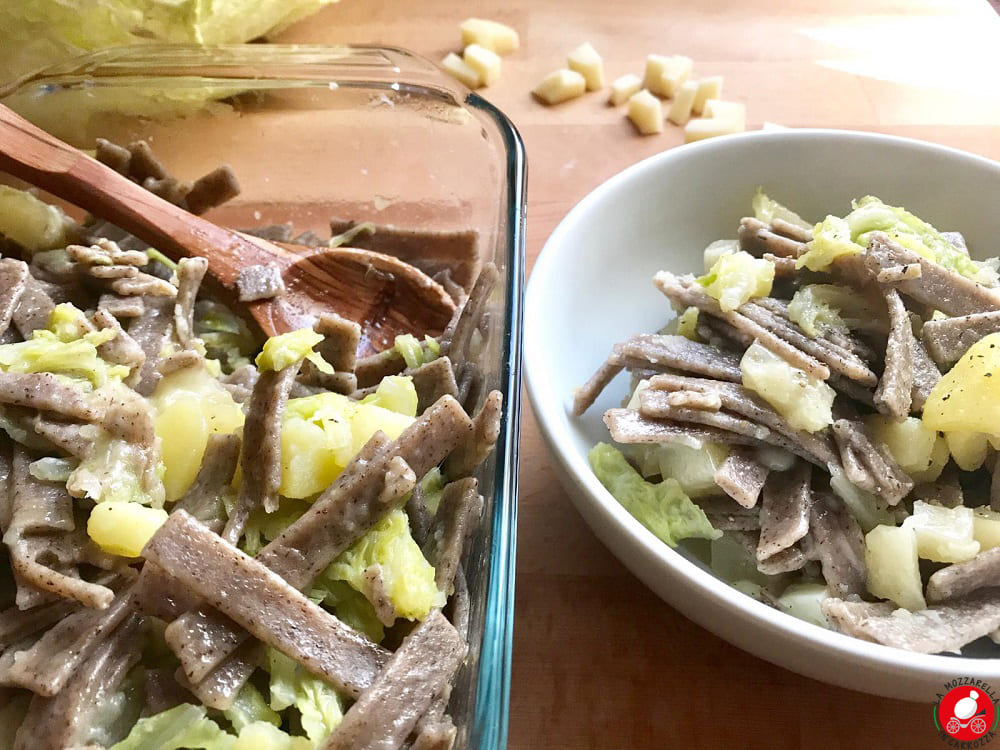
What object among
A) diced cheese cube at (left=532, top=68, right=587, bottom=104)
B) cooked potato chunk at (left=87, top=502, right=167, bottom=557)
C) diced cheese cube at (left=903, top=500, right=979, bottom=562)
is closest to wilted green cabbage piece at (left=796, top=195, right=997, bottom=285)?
diced cheese cube at (left=903, top=500, right=979, bottom=562)

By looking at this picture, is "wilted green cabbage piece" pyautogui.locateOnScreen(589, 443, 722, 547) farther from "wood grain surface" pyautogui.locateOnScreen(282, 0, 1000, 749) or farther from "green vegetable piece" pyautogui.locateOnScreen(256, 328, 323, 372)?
"green vegetable piece" pyautogui.locateOnScreen(256, 328, 323, 372)

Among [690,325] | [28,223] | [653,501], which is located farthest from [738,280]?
[28,223]

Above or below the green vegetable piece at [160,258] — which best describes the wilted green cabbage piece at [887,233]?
above

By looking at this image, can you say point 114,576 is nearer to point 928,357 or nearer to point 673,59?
point 928,357

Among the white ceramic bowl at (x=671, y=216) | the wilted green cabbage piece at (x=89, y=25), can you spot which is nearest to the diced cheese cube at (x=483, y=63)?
the wilted green cabbage piece at (x=89, y=25)

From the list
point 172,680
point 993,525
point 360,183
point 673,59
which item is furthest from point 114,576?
point 673,59

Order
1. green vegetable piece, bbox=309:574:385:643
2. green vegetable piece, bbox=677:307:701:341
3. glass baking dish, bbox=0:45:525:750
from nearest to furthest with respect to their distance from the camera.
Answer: green vegetable piece, bbox=309:574:385:643, green vegetable piece, bbox=677:307:701:341, glass baking dish, bbox=0:45:525:750

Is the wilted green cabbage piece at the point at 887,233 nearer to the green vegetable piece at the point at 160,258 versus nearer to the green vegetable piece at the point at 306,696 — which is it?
the green vegetable piece at the point at 306,696

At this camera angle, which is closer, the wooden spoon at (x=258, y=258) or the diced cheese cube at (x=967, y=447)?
the diced cheese cube at (x=967, y=447)
